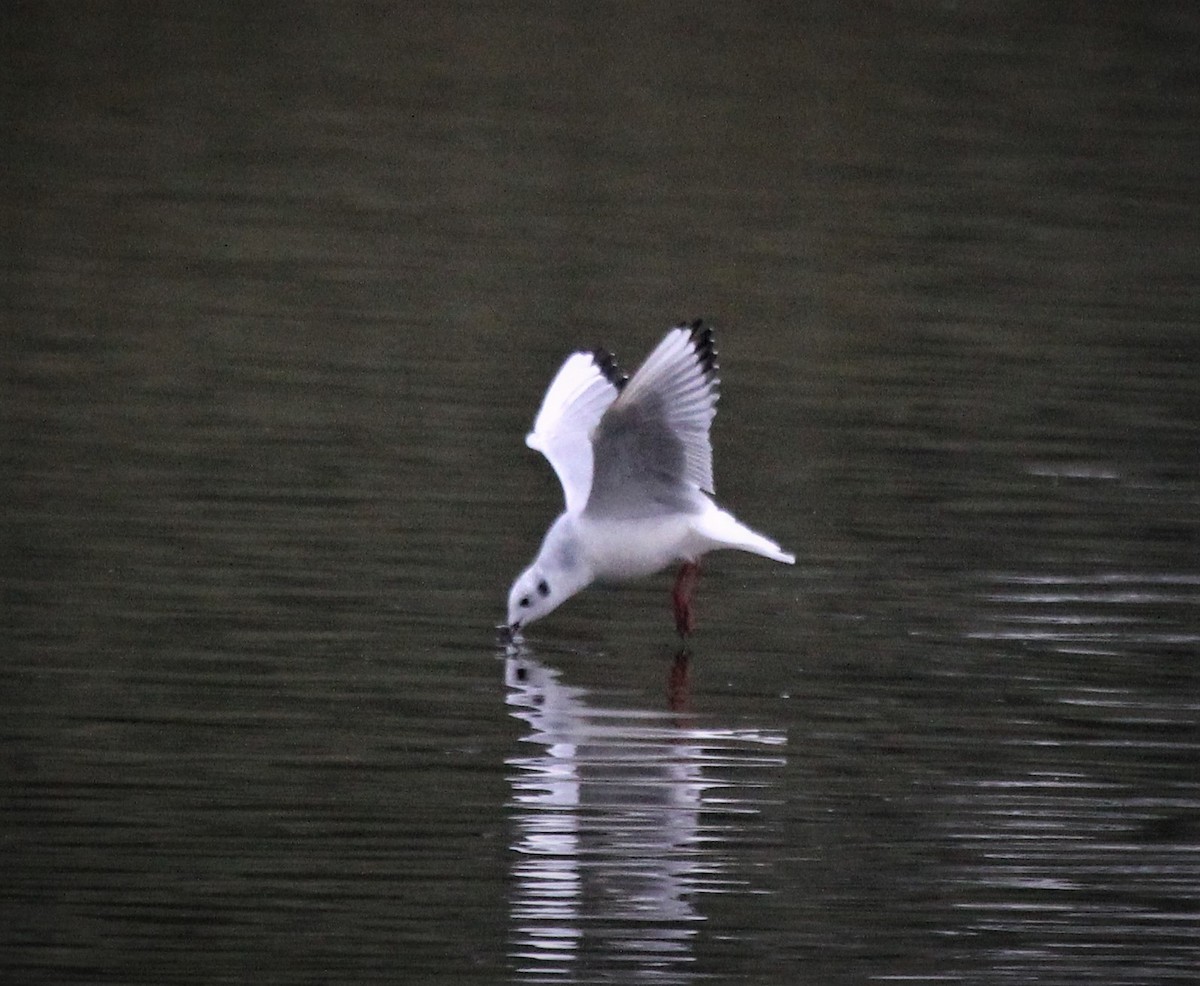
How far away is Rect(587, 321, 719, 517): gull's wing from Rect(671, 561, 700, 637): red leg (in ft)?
0.76

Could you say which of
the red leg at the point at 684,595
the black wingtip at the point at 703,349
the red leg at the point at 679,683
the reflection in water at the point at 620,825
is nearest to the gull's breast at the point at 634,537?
the red leg at the point at 684,595

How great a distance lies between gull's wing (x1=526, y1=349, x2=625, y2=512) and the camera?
902 cm

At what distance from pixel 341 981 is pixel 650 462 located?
117 inches

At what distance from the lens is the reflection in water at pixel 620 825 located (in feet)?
21.2

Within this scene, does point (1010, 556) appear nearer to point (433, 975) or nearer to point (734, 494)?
point (734, 494)

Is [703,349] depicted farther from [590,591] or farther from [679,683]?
[590,591]

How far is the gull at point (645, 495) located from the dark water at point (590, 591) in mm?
272

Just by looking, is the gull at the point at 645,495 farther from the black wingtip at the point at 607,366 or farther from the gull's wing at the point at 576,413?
the black wingtip at the point at 607,366

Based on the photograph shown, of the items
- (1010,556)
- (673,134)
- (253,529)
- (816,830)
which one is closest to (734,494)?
(1010,556)

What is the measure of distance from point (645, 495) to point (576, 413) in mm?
490

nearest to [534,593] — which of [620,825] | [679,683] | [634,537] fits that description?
[634,537]

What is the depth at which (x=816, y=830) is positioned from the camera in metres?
7.30

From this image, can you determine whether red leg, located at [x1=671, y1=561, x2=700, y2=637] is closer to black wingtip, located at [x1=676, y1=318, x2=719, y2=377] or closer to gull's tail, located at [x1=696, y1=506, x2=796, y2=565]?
gull's tail, located at [x1=696, y1=506, x2=796, y2=565]

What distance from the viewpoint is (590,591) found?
994 centimetres
